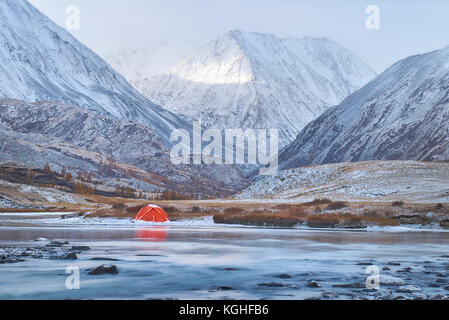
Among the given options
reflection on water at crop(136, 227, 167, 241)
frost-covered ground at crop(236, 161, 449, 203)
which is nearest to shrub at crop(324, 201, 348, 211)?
frost-covered ground at crop(236, 161, 449, 203)

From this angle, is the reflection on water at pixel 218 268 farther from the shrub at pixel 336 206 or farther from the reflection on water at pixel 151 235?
the shrub at pixel 336 206

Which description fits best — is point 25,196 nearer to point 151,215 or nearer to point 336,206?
point 151,215

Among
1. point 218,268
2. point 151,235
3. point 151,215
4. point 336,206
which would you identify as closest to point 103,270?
point 218,268

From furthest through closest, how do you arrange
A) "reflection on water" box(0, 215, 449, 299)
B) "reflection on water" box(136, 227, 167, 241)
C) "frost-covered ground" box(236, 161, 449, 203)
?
1. "frost-covered ground" box(236, 161, 449, 203)
2. "reflection on water" box(136, 227, 167, 241)
3. "reflection on water" box(0, 215, 449, 299)

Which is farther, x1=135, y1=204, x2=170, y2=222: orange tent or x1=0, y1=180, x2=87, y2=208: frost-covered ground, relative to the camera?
x1=0, y1=180, x2=87, y2=208: frost-covered ground

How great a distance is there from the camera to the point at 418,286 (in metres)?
21.5

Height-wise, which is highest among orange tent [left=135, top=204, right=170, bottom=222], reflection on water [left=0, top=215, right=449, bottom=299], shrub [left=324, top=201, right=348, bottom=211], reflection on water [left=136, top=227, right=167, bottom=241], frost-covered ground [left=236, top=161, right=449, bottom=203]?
frost-covered ground [left=236, top=161, right=449, bottom=203]

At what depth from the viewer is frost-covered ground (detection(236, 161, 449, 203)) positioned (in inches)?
3492

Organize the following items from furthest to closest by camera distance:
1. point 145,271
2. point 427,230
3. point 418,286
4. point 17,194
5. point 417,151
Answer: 1. point 417,151
2. point 17,194
3. point 427,230
4. point 145,271
5. point 418,286

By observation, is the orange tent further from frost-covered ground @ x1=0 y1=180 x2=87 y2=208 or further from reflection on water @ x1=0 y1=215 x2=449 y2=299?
frost-covered ground @ x1=0 y1=180 x2=87 y2=208

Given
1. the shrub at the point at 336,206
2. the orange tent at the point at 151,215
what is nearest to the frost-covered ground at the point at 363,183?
the shrub at the point at 336,206

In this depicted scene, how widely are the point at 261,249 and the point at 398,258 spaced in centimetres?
877
